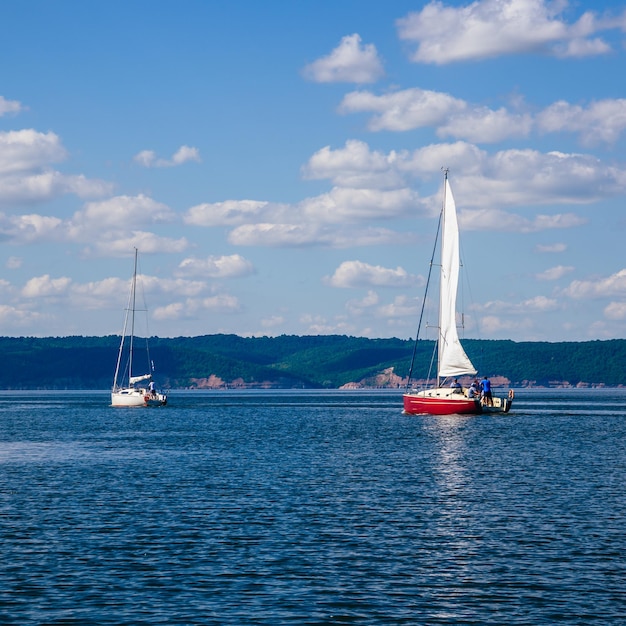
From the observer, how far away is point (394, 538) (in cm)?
3606

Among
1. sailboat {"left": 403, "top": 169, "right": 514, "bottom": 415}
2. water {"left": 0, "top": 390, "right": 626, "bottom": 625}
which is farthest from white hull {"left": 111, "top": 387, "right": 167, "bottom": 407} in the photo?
water {"left": 0, "top": 390, "right": 626, "bottom": 625}

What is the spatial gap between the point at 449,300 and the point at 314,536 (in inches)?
2897

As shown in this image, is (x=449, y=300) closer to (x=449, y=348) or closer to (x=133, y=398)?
(x=449, y=348)

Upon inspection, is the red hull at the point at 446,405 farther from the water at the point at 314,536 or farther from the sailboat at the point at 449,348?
the water at the point at 314,536

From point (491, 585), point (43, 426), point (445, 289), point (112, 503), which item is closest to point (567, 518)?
point (491, 585)

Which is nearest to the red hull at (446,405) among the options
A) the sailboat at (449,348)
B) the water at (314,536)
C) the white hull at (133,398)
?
the sailboat at (449,348)

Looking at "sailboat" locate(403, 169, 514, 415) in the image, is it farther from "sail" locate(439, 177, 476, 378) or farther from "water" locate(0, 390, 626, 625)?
"water" locate(0, 390, 626, 625)

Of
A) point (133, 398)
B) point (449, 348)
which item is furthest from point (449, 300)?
point (133, 398)

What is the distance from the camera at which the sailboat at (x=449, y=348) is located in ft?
349

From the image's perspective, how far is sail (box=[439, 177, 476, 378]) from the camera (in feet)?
351

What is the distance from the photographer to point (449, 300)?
355ft

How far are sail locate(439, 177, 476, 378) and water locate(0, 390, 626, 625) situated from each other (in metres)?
33.6

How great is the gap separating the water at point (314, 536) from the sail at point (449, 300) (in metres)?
33.6

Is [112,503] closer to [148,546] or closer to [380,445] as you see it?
[148,546]
